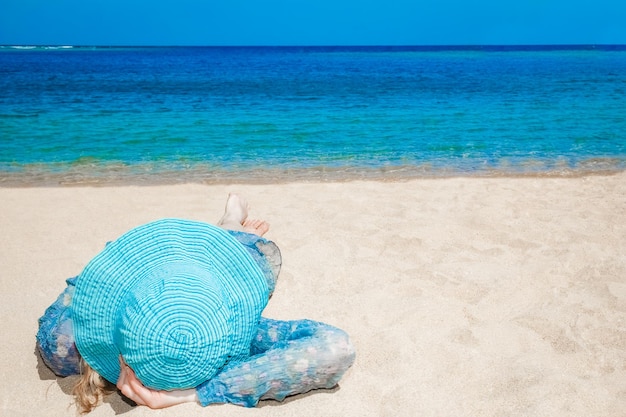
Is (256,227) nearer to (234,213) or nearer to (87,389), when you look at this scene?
(234,213)

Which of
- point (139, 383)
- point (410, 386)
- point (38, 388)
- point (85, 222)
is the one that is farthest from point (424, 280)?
point (85, 222)

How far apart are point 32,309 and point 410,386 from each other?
233 centimetres

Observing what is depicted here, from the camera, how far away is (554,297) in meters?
3.56

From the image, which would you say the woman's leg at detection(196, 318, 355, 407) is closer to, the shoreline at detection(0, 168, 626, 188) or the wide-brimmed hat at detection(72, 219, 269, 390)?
the wide-brimmed hat at detection(72, 219, 269, 390)

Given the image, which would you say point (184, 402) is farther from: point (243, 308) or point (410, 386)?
point (410, 386)

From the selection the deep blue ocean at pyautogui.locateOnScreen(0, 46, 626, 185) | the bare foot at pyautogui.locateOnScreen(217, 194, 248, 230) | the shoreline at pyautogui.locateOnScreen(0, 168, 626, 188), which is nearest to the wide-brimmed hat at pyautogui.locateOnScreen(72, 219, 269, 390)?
the bare foot at pyautogui.locateOnScreen(217, 194, 248, 230)

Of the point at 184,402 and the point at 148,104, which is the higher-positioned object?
the point at 184,402

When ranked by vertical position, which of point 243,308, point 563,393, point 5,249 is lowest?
point 5,249

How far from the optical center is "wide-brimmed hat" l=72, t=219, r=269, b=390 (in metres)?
2.22

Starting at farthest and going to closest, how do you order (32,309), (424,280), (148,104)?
(148,104) → (424,280) → (32,309)

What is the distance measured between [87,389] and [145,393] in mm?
361

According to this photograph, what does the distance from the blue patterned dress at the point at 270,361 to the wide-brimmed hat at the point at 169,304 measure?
10 cm

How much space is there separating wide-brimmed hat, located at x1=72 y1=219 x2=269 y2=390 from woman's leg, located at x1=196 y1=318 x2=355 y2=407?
0.28 feet

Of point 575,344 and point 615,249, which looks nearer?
point 575,344
